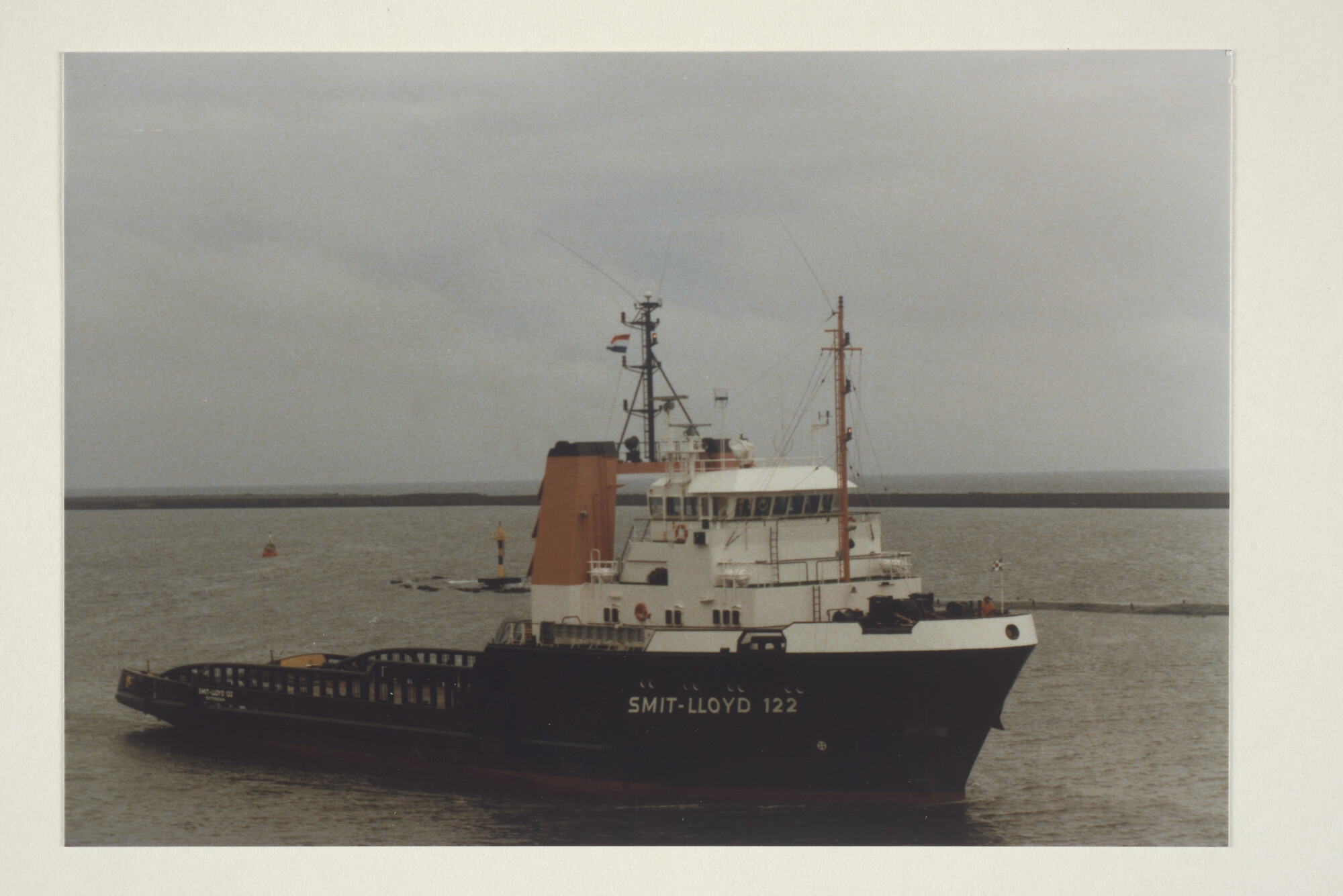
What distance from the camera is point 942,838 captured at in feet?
29.6

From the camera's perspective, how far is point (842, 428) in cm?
995

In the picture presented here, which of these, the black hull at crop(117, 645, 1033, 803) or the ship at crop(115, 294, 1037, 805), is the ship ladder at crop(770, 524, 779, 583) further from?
the black hull at crop(117, 645, 1033, 803)

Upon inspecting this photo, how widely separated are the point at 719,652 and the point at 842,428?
2304 millimetres

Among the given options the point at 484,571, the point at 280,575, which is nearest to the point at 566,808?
the point at 280,575

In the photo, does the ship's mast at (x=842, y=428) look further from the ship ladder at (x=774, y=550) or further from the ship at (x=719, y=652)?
the ship ladder at (x=774, y=550)

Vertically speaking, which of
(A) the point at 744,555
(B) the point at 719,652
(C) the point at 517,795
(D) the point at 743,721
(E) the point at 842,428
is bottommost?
(C) the point at 517,795

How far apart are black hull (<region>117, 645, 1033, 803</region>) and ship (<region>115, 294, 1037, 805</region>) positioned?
17 mm

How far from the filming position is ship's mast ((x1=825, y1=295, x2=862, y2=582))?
9.84 metres

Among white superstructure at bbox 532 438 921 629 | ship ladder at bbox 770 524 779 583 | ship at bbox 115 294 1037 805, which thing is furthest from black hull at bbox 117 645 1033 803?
ship ladder at bbox 770 524 779 583

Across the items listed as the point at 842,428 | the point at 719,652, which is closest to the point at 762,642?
the point at 719,652

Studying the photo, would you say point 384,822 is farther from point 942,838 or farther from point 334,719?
point 942,838

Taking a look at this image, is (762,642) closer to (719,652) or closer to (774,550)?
Result: (719,652)

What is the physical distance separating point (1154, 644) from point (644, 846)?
10664mm

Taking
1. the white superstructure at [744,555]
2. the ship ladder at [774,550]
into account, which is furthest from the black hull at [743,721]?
the ship ladder at [774,550]
